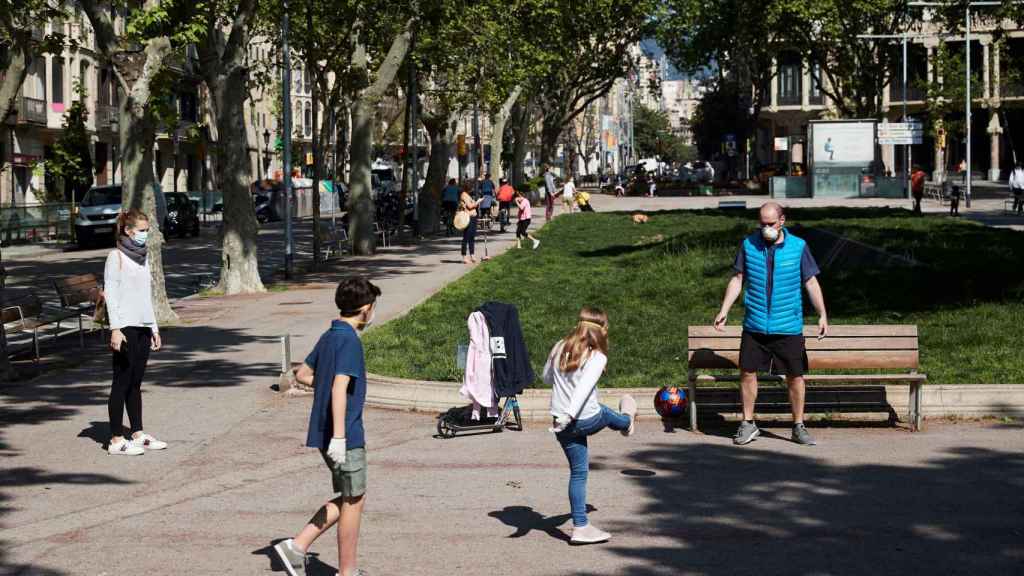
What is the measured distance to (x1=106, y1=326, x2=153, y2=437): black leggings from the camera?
35.0 feet

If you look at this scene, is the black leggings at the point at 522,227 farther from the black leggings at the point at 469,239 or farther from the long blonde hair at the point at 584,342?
the long blonde hair at the point at 584,342

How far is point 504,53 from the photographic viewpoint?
51.6 meters

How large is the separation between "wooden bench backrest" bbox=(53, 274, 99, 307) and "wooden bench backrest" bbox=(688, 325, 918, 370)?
29.7ft

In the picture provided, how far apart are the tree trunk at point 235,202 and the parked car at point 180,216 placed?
2217cm

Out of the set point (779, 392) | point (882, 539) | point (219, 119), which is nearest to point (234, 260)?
point (219, 119)

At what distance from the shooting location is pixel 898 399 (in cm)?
1155

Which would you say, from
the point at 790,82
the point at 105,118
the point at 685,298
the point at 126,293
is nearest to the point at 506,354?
the point at 126,293

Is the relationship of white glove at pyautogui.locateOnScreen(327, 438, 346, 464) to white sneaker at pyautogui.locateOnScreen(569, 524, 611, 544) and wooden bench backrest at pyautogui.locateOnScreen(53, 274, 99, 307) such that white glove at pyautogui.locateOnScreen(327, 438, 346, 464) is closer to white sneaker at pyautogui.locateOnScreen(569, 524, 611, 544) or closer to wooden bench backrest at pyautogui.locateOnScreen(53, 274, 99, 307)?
white sneaker at pyautogui.locateOnScreen(569, 524, 611, 544)

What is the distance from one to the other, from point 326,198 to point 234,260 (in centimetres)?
3700

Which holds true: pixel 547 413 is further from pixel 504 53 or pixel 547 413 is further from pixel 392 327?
pixel 504 53

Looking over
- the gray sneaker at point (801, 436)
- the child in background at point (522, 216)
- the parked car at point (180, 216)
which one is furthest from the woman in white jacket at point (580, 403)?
the parked car at point (180, 216)

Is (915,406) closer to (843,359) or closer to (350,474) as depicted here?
(843,359)

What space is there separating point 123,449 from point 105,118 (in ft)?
186

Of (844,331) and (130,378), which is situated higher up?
(844,331)
